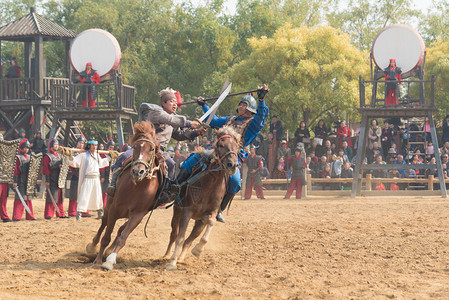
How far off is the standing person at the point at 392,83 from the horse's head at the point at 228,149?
14.2 metres

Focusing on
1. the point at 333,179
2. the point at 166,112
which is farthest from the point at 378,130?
the point at 166,112

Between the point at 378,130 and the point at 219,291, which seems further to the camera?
the point at 378,130

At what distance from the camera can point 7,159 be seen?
51.5 ft

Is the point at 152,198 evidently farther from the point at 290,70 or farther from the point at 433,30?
the point at 433,30

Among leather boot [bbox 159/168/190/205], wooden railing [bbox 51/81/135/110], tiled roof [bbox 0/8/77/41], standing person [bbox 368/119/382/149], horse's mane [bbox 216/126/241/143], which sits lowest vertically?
leather boot [bbox 159/168/190/205]

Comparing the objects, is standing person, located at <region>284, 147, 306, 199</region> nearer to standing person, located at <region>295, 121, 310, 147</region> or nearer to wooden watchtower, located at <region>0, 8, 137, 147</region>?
standing person, located at <region>295, 121, 310, 147</region>

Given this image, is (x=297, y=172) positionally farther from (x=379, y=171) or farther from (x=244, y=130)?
(x=244, y=130)

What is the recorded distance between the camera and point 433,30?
44312mm

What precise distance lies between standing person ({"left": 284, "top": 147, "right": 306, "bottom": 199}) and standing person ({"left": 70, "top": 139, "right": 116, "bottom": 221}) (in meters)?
8.77

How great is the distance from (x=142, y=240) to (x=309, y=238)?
9.34 ft

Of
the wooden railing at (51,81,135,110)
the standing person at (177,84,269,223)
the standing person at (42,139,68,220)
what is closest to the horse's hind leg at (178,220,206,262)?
the standing person at (177,84,269,223)

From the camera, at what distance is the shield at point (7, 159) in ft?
51.2

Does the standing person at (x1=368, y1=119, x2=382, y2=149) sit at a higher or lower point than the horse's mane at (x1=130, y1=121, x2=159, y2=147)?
higher

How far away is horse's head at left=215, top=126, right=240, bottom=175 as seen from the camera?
9.05 m
